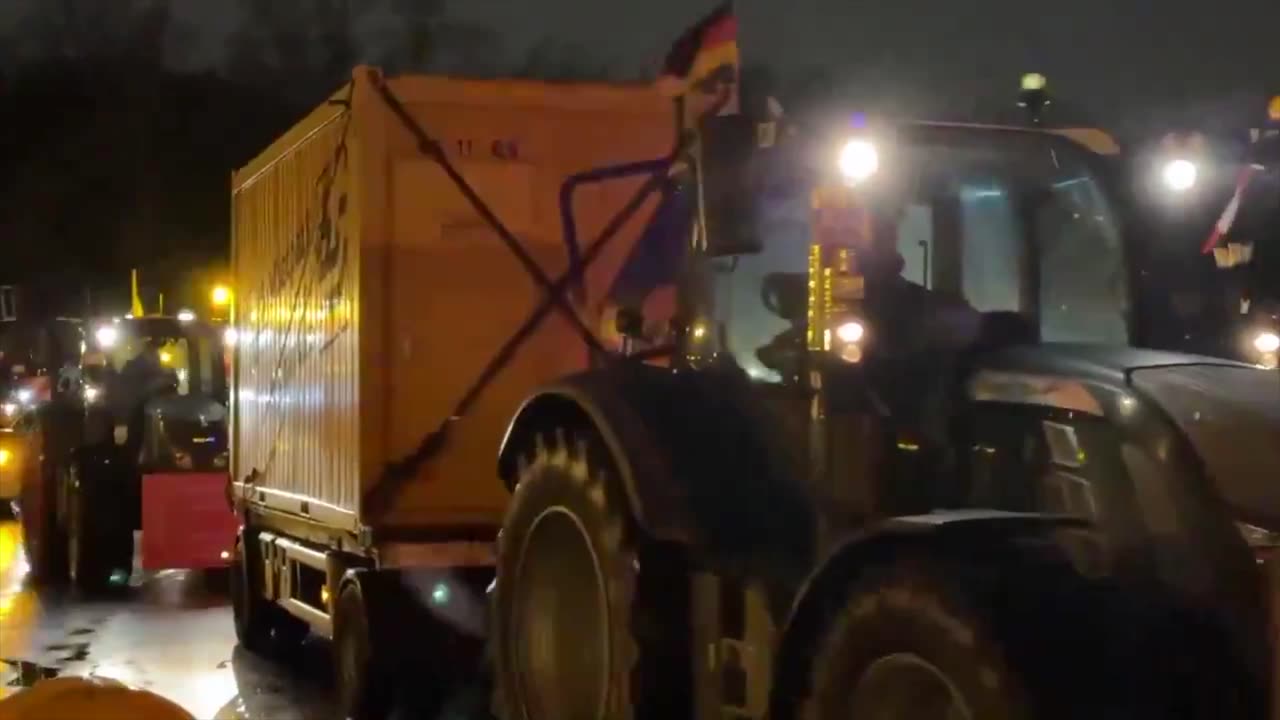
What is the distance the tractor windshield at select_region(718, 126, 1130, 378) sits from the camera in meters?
5.51

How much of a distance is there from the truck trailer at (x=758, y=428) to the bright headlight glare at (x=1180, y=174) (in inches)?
6.5

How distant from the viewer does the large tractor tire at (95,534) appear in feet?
48.7

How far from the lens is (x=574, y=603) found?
685 cm

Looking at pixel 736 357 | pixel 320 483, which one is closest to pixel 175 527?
pixel 320 483

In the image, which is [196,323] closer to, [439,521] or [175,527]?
[175,527]

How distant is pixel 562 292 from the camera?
841cm

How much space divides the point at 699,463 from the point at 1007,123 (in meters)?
1.59

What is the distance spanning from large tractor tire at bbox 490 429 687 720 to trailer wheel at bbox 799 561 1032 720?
1.01m

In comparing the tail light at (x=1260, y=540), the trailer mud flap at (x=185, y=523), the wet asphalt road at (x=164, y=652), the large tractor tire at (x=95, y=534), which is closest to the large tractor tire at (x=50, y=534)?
the wet asphalt road at (x=164, y=652)

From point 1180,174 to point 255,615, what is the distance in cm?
754

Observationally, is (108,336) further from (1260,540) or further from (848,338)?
(1260,540)

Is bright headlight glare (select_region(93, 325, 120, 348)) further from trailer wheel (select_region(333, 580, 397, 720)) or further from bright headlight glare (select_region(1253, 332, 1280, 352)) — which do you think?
bright headlight glare (select_region(1253, 332, 1280, 352))

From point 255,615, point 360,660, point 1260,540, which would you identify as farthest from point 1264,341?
point 255,615

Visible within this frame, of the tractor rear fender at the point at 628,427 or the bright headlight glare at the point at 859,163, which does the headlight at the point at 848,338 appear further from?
the tractor rear fender at the point at 628,427
